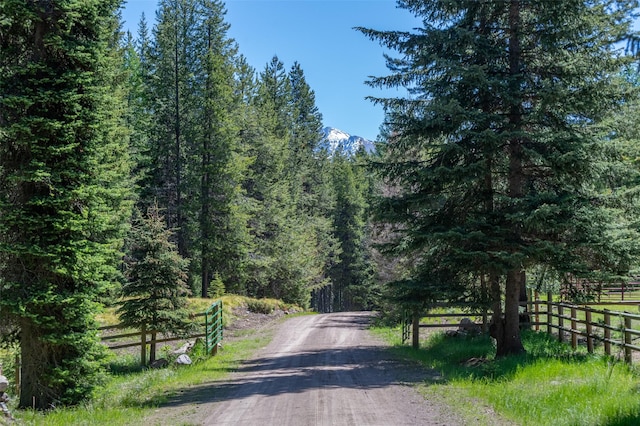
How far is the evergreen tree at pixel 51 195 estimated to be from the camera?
984 cm

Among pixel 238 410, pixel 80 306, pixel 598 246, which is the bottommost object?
pixel 238 410

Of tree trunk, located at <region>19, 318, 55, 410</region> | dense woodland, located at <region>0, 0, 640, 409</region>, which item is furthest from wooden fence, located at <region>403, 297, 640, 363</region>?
tree trunk, located at <region>19, 318, 55, 410</region>

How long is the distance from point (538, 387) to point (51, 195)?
388 inches

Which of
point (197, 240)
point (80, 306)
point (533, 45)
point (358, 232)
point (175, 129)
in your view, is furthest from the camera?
point (358, 232)

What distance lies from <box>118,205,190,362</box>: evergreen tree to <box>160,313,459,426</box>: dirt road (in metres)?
3.16

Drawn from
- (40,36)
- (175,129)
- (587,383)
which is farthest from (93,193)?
(175,129)

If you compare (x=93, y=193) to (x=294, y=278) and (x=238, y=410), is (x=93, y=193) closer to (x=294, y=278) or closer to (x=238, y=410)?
(x=238, y=410)

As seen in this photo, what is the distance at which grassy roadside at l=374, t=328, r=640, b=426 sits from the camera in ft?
24.8

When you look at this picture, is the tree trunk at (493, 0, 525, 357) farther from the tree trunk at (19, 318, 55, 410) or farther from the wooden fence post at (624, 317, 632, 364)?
the tree trunk at (19, 318, 55, 410)

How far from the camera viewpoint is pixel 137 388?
1195cm

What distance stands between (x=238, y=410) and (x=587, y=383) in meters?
6.11

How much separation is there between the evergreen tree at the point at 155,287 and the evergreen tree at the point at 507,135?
23.4 ft

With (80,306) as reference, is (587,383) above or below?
below

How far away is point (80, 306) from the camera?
404 inches
